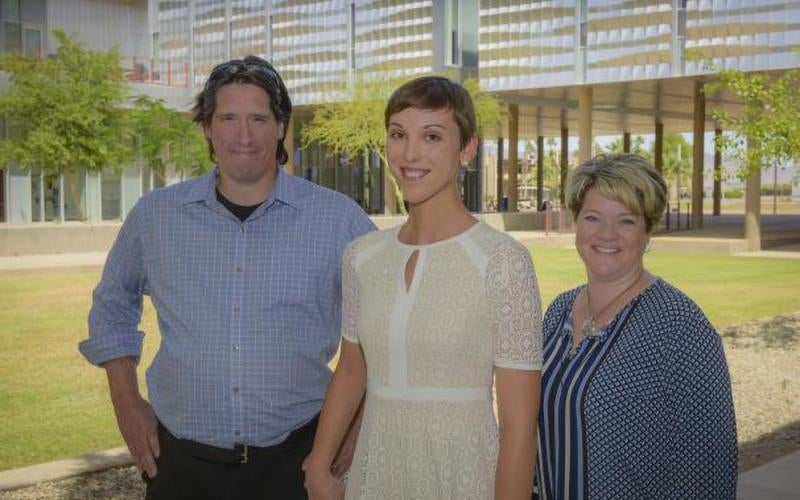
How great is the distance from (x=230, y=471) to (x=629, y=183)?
1705mm

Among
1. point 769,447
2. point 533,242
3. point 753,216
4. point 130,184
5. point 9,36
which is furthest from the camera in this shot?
point 130,184

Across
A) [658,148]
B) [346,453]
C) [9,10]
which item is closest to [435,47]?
[9,10]

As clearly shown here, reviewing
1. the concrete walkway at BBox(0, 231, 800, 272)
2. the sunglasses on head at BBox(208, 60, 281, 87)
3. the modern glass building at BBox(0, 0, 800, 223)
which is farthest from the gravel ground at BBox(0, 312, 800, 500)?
the modern glass building at BBox(0, 0, 800, 223)

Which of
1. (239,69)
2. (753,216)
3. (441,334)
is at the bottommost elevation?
(753,216)

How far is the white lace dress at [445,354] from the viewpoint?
2594mm

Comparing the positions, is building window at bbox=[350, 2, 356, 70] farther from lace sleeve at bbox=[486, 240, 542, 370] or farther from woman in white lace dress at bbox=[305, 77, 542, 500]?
lace sleeve at bbox=[486, 240, 542, 370]

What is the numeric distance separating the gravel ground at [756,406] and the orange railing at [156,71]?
3060 cm

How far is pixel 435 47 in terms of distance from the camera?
131ft

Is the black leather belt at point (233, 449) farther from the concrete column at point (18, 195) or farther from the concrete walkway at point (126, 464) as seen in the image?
the concrete column at point (18, 195)

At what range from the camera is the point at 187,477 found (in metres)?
3.45

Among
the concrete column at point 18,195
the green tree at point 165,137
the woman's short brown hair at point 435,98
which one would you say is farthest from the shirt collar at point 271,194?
the concrete column at point 18,195

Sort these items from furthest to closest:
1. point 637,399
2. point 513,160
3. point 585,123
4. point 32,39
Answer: point 513,160
point 32,39
point 585,123
point 637,399

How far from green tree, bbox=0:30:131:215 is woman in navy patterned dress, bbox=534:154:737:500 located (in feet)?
101

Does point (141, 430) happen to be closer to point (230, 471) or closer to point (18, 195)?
point (230, 471)
